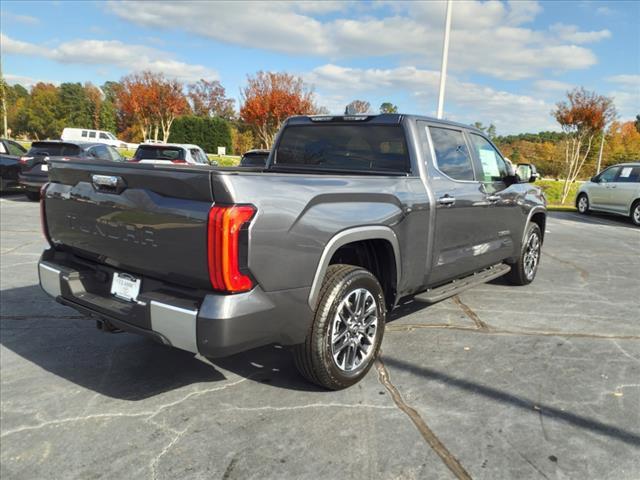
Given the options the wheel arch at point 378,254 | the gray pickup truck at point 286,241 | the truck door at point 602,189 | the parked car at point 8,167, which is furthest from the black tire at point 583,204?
the parked car at point 8,167

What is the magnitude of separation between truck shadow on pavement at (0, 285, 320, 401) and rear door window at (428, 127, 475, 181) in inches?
83.7

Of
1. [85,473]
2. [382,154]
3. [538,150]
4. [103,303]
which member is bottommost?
[85,473]

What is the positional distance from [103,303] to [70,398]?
73cm

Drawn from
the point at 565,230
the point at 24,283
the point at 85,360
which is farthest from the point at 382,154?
the point at 565,230

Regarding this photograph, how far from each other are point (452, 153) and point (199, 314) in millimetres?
2947

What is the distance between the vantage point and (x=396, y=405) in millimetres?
3135

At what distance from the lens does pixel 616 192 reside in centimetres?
1433

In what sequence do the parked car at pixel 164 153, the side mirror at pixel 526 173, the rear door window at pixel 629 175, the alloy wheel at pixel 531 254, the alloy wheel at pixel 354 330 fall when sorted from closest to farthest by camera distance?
the alloy wheel at pixel 354 330 → the side mirror at pixel 526 173 → the alloy wheel at pixel 531 254 → the parked car at pixel 164 153 → the rear door window at pixel 629 175

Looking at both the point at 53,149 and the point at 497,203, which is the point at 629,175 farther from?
the point at 53,149

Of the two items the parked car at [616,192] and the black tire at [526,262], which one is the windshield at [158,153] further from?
the parked car at [616,192]

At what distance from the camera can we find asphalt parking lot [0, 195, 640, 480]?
255 cm

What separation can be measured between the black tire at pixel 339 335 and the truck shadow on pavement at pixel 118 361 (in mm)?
269

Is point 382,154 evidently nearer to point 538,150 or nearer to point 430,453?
point 430,453

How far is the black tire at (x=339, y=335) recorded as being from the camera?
3.04 m
